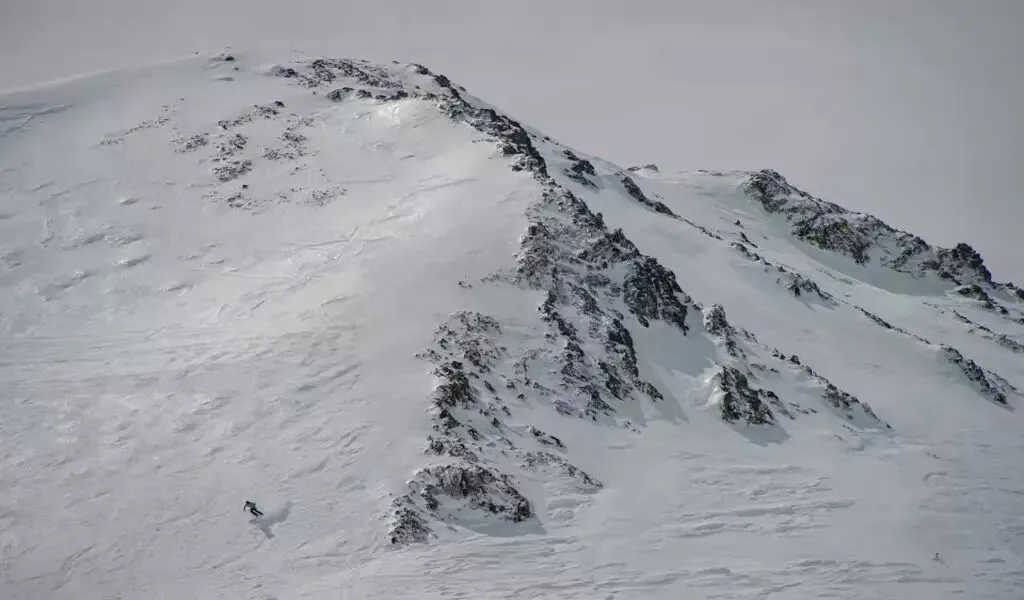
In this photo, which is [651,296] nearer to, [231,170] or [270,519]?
[270,519]

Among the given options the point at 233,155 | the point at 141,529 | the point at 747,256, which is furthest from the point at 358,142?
the point at 141,529

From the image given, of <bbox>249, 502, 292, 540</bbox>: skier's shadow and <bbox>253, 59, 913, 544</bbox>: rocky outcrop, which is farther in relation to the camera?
<bbox>253, 59, 913, 544</bbox>: rocky outcrop

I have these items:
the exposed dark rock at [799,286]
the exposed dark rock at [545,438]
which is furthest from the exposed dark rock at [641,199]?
the exposed dark rock at [545,438]

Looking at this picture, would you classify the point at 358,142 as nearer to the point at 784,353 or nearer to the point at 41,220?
the point at 41,220

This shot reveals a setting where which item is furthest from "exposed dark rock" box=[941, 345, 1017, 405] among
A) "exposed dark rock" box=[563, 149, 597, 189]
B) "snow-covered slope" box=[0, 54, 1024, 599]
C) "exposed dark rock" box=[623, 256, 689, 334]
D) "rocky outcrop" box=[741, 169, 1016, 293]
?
"rocky outcrop" box=[741, 169, 1016, 293]

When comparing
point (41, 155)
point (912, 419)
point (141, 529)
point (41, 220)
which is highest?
point (41, 155)

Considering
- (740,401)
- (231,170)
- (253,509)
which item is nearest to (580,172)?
(231,170)

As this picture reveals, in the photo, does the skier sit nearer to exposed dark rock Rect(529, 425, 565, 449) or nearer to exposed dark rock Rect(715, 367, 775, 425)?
exposed dark rock Rect(529, 425, 565, 449)
